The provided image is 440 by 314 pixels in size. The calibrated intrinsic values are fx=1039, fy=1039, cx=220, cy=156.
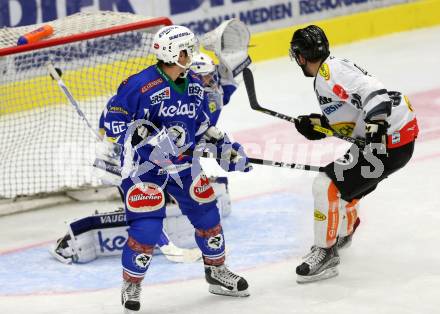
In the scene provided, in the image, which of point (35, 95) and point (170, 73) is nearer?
point (170, 73)

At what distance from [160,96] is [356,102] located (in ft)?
2.94

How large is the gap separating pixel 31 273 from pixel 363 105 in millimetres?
1943

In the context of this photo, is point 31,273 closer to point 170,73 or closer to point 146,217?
point 146,217

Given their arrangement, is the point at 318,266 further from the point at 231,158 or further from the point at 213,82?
the point at 213,82

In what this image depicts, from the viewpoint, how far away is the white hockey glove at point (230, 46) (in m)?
5.79

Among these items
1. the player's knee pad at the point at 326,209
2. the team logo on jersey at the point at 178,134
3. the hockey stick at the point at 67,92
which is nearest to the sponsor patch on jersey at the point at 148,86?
the team logo on jersey at the point at 178,134

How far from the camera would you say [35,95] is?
677 cm

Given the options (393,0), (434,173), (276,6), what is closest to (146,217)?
(434,173)

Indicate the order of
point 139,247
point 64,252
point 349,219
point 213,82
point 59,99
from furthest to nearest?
point 59,99 → point 213,82 → point 64,252 → point 349,219 → point 139,247

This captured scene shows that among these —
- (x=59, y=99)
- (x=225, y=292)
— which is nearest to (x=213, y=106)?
(x=225, y=292)

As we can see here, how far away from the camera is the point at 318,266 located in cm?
493

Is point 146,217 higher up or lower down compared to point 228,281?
higher up

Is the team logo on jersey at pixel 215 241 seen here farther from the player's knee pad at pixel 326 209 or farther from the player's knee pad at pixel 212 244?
the player's knee pad at pixel 326 209

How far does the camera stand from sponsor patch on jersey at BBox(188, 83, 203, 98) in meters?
4.70
